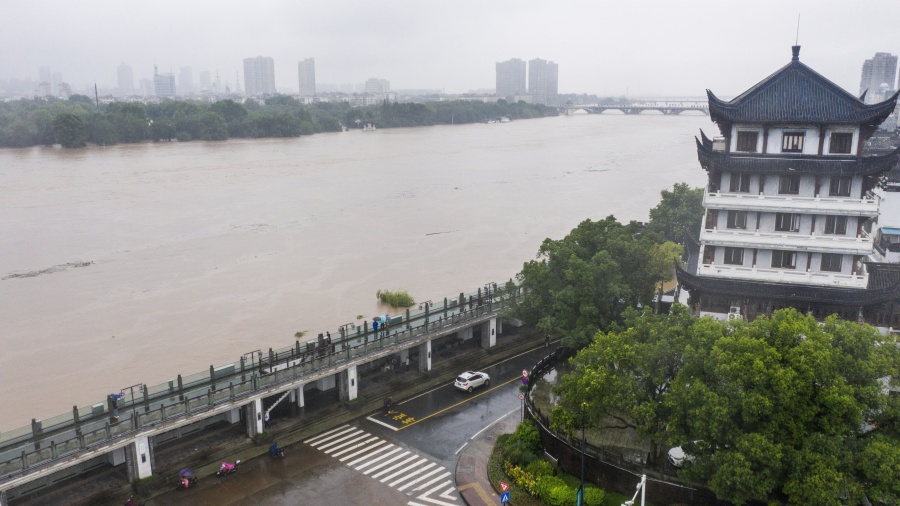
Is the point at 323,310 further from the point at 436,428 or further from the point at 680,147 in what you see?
the point at 680,147

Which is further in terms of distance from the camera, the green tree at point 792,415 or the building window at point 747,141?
the building window at point 747,141

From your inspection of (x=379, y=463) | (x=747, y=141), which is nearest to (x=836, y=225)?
(x=747, y=141)

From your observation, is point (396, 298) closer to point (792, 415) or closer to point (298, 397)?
point (298, 397)

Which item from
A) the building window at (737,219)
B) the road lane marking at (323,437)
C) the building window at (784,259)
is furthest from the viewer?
the building window at (737,219)

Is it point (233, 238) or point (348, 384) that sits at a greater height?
point (348, 384)

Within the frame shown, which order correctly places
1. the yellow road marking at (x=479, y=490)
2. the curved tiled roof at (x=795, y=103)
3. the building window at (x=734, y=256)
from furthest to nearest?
the building window at (x=734, y=256), the curved tiled roof at (x=795, y=103), the yellow road marking at (x=479, y=490)

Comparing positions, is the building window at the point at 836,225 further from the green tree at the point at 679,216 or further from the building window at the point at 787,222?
the green tree at the point at 679,216

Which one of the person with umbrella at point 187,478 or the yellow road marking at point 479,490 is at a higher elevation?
the person with umbrella at point 187,478

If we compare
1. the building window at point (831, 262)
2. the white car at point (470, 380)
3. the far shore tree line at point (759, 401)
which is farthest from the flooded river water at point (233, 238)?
the building window at point (831, 262)
